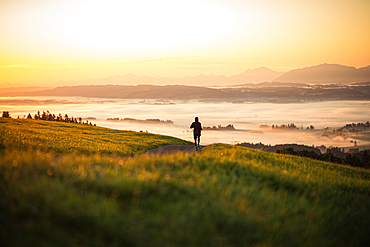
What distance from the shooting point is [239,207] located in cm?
546

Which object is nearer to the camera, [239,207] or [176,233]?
[176,233]

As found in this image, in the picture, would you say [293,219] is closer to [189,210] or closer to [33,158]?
[189,210]

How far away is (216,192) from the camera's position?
6.19 meters

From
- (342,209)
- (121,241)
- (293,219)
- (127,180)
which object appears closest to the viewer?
(121,241)

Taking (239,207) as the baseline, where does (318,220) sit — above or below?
below

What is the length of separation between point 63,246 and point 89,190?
1711mm

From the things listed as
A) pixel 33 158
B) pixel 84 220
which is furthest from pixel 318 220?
pixel 33 158

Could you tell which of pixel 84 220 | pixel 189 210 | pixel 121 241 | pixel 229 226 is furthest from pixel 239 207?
pixel 84 220

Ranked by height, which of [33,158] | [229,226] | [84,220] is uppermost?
[33,158]

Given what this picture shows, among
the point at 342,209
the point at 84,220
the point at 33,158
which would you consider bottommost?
the point at 342,209

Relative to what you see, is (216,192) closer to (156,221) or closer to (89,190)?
(156,221)

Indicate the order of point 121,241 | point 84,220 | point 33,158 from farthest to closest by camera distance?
1. point 33,158
2. point 84,220
3. point 121,241

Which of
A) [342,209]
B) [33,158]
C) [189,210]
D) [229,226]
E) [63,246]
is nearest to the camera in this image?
[63,246]

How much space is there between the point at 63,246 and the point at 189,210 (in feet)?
7.97
